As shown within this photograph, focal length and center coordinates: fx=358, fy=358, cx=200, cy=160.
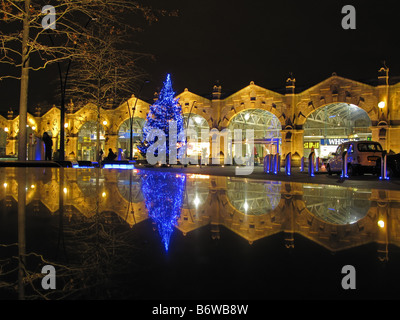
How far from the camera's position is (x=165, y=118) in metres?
41.0

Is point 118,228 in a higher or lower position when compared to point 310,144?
lower

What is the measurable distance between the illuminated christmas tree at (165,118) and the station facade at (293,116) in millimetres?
3679

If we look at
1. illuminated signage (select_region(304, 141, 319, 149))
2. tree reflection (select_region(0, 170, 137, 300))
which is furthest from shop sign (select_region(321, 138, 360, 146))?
tree reflection (select_region(0, 170, 137, 300))

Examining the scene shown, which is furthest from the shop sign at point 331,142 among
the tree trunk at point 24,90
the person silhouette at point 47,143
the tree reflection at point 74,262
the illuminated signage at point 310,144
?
the tree reflection at point 74,262

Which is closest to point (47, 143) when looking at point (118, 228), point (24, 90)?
point (24, 90)

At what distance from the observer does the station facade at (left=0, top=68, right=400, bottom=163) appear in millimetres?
37250

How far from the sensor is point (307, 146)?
42.8 meters

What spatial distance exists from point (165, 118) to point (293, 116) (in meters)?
15.0

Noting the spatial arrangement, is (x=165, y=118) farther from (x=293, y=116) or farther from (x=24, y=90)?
(x=24, y=90)

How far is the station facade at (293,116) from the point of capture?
37.2 meters

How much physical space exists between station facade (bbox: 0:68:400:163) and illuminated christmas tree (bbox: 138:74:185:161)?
12.1ft

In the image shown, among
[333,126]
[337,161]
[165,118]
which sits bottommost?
[337,161]

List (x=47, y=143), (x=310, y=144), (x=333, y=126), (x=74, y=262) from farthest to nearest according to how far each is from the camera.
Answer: (x=310, y=144), (x=333, y=126), (x=47, y=143), (x=74, y=262)

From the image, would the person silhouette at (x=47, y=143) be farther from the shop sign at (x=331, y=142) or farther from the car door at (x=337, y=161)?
the shop sign at (x=331, y=142)
